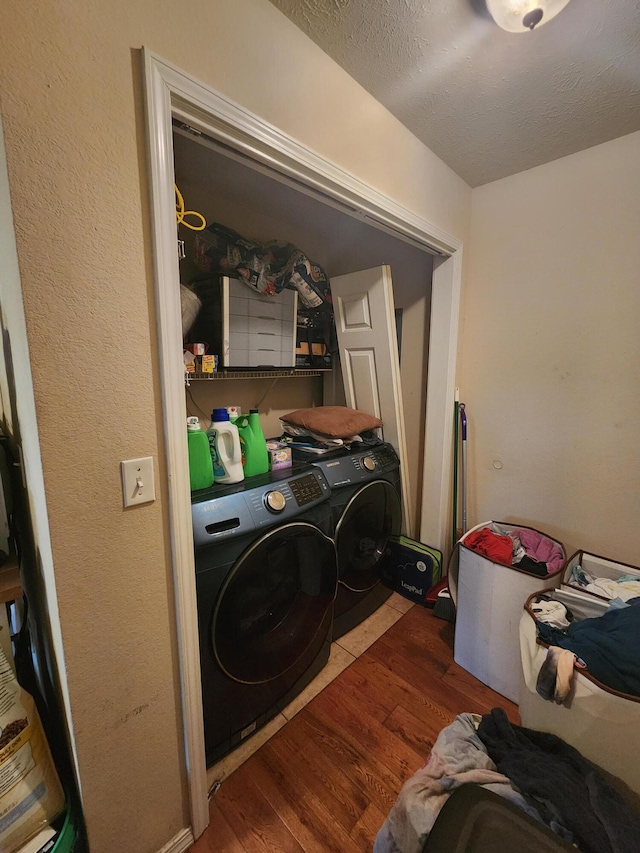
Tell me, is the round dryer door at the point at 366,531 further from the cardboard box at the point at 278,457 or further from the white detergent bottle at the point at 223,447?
the white detergent bottle at the point at 223,447

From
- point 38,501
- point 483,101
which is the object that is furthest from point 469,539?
point 483,101

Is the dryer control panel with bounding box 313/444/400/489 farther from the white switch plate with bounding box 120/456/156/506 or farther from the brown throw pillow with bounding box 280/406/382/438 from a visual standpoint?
the white switch plate with bounding box 120/456/156/506

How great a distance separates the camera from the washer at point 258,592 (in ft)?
3.59

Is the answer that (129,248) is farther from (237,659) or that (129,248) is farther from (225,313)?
(237,659)

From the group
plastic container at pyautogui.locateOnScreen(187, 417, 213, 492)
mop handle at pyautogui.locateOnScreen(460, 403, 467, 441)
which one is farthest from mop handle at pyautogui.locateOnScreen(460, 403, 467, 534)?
plastic container at pyautogui.locateOnScreen(187, 417, 213, 492)

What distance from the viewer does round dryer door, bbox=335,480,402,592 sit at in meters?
1.63

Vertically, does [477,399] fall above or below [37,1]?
below

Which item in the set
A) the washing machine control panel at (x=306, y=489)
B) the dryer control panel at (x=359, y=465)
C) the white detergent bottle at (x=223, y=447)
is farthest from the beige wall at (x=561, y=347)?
the white detergent bottle at (x=223, y=447)

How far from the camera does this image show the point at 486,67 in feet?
3.70

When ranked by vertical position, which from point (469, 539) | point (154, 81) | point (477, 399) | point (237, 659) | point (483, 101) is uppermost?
point (483, 101)

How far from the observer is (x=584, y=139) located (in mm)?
1505

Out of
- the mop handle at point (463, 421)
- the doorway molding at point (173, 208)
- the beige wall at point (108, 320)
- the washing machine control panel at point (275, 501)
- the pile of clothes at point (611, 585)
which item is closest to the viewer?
the beige wall at point (108, 320)

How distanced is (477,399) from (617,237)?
955 mm

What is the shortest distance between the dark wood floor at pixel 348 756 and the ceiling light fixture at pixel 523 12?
7.80ft
